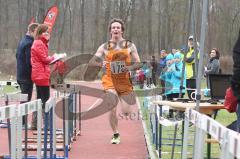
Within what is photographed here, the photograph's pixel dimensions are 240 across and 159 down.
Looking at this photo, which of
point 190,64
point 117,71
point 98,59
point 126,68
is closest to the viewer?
point 126,68

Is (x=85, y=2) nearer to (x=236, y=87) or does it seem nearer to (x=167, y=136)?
(x=167, y=136)

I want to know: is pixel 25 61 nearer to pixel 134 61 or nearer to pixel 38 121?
pixel 134 61

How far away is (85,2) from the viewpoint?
6119 centimetres

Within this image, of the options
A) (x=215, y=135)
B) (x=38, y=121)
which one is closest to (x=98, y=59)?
(x=38, y=121)

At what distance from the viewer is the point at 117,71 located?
8.66m

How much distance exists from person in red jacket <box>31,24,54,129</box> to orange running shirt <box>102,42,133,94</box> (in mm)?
1122

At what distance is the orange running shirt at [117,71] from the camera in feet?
28.3

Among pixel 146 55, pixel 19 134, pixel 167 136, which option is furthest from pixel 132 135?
pixel 146 55

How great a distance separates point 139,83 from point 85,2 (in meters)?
29.7

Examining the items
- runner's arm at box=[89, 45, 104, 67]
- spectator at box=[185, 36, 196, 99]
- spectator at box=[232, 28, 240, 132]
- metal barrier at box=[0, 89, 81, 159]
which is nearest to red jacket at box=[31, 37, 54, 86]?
runner's arm at box=[89, 45, 104, 67]

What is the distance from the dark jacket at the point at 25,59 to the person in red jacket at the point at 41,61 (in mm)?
372

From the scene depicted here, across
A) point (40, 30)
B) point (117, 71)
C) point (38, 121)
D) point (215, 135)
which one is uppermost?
point (40, 30)

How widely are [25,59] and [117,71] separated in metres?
2.08

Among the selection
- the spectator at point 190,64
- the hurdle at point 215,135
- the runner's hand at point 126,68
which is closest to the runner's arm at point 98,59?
the runner's hand at point 126,68
